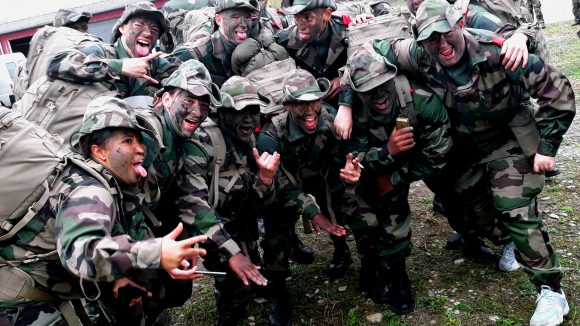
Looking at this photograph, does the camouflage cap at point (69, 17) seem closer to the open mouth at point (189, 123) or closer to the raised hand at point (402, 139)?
the open mouth at point (189, 123)

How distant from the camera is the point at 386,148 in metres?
4.40

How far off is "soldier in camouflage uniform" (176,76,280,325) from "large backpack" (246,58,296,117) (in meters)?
0.09

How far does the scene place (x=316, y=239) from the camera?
6.37 meters

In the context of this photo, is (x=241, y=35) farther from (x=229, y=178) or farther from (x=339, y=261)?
(x=339, y=261)

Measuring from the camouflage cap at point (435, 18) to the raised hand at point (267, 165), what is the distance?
142cm

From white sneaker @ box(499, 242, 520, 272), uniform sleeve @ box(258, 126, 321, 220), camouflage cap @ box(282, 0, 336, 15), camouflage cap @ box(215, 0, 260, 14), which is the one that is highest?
camouflage cap @ box(215, 0, 260, 14)

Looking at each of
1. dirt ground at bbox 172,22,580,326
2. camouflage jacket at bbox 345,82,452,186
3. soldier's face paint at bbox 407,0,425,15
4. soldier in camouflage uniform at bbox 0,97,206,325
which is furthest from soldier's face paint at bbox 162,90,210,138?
soldier's face paint at bbox 407,0,425,15

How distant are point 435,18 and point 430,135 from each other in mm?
958

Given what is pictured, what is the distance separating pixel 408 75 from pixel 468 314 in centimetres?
206

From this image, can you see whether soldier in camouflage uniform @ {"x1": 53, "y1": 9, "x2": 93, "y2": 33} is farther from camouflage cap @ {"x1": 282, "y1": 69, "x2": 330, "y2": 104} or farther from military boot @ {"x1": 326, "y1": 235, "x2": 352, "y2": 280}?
military boot @ {"x1": 326, "y1": 235, "x2": 352, "y2": 280}

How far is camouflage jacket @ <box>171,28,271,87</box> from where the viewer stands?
5391mm

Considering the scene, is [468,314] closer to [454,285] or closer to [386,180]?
[454,285]

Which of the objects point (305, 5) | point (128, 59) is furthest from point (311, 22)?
point (128, 59)

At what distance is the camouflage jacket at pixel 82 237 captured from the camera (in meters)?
2.57
